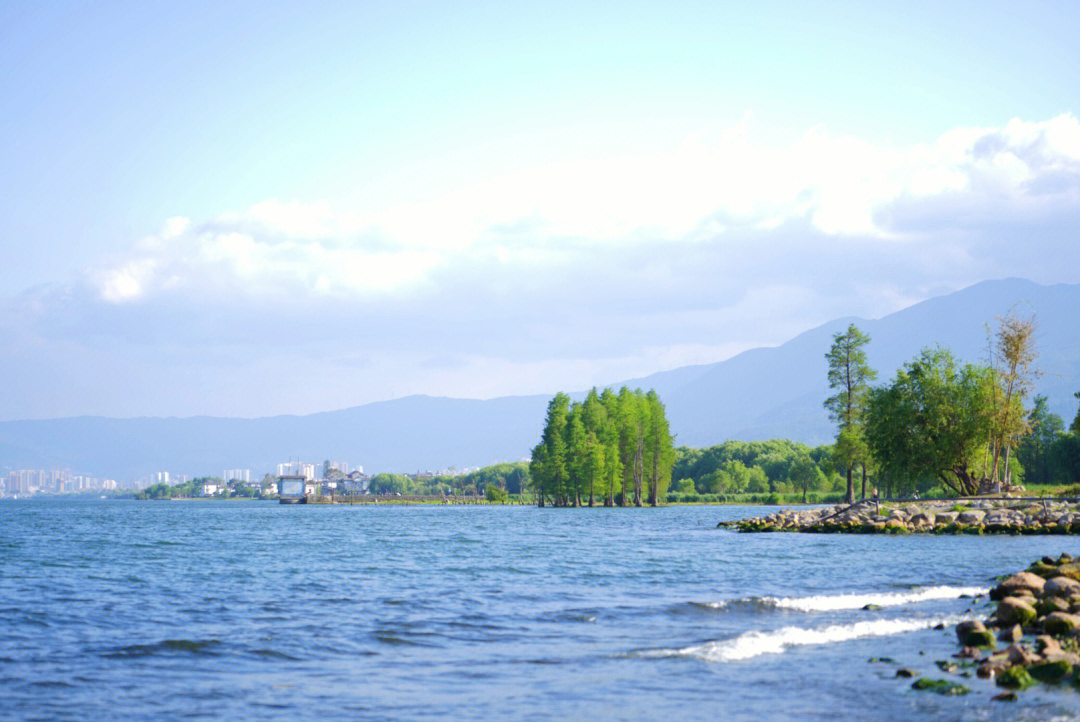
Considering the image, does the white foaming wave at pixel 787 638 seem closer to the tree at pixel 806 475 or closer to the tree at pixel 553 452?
the tree at pixel 553 452

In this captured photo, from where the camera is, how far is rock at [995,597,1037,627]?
19031mm

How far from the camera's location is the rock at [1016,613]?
19031mm

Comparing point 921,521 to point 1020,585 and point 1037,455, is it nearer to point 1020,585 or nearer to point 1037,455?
point 1020,585

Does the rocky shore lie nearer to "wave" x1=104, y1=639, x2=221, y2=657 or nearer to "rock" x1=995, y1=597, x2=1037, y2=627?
"rock" x1=995, y1=597, x2=1037, y2=627

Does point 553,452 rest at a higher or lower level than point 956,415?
lower

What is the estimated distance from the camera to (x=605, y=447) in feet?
392

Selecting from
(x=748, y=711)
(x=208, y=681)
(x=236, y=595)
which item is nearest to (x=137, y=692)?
(x=208, y=681)

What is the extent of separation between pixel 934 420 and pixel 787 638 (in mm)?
54190

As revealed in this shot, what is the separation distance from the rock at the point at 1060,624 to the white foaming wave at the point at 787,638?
2562 millimetres

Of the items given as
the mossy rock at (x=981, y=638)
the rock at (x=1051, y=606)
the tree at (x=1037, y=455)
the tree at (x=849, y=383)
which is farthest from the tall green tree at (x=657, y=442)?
the mossy rock at (x=981, y=638)

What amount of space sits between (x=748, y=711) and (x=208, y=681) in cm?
893

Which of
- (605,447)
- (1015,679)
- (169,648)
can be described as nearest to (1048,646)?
(1015,679)

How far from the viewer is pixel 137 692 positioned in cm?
1533

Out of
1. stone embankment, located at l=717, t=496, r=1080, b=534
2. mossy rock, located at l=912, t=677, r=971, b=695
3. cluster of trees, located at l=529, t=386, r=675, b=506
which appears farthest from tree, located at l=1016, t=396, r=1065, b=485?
mossy rock, located at l=912, t=677, r=971, b=695
